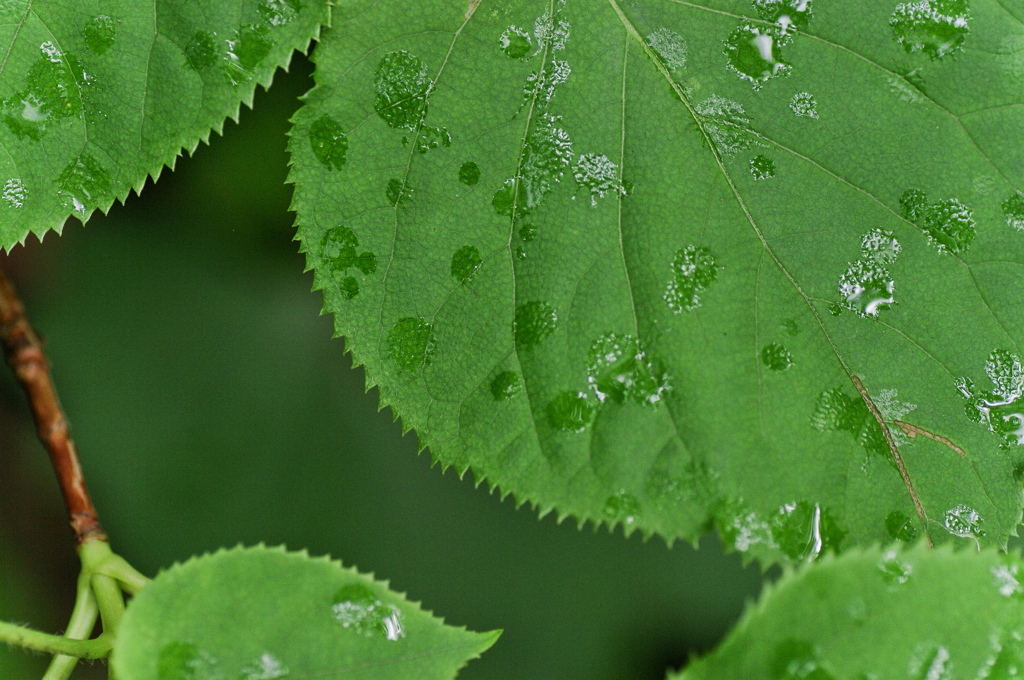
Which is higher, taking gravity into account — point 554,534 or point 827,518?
point 827,518

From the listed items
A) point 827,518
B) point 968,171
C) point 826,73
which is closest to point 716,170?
point 826,73

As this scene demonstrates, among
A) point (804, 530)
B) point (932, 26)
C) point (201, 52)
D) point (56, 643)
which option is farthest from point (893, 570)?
point (201, 52)

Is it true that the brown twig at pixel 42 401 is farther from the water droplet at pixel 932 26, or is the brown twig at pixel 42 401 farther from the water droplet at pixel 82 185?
the water droplet at pixel 932 26

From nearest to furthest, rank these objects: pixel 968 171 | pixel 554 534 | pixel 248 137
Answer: pixel 968 171 → pixel 248 137 → pixel 554 534

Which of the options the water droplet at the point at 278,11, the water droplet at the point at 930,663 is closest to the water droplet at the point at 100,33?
the water droplet at the point at 278,11

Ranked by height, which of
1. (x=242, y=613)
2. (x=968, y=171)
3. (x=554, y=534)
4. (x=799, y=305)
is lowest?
(x=554, y=534)

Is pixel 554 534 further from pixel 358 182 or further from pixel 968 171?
pixel 968 171
